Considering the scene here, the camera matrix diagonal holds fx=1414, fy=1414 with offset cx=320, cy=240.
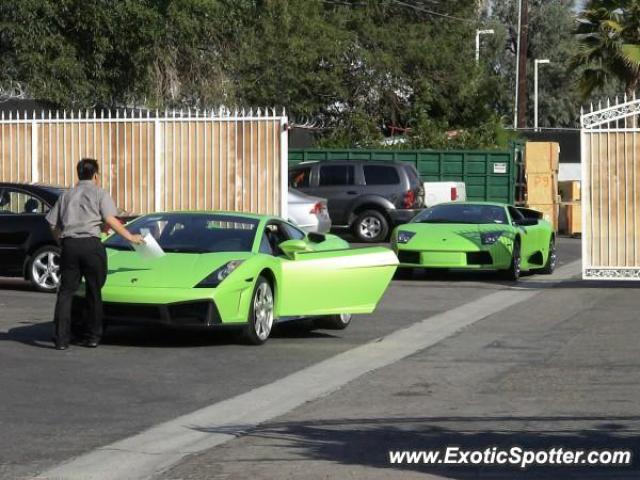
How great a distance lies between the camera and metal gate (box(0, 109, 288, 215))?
2261 cm

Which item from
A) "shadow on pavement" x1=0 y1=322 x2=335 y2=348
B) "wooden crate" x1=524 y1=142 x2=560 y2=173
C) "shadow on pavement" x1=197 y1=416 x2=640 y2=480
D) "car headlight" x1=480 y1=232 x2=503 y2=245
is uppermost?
"wooden crate" x1=524 y1=142 x2=560 y2=173

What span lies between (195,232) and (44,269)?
204 inches

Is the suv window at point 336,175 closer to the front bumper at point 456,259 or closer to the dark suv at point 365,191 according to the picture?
the dark suv at point 365,191

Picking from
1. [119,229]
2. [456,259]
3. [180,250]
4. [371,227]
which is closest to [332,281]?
[180,250]

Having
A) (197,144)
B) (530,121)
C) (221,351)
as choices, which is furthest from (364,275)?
(530,121)

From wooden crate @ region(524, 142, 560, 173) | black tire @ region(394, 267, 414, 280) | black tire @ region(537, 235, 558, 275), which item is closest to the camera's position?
black tire @ region(394, 267, 414, 280)

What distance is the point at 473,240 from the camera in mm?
21734

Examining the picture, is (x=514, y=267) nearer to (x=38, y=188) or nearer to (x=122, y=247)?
(x=38, y=188)

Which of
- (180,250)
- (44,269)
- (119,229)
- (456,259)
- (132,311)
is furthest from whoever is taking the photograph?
(456,259)

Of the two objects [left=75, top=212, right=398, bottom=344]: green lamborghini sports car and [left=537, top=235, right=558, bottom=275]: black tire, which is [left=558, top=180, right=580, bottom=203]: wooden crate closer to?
[left=537, top=235, right=558, bottom=275]: black tire

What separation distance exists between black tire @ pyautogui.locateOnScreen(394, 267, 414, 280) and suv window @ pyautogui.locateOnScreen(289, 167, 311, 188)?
8.95 m

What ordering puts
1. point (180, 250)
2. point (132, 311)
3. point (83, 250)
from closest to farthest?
1. point (83, 250)
2. point (132, 311)
3. point (180, 250)

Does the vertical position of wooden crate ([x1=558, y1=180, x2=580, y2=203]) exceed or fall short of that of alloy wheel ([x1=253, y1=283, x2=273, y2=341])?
it exceeds it

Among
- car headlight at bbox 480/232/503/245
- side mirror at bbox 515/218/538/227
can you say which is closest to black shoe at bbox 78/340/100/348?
car headlight at bbox 480/232/503/245
